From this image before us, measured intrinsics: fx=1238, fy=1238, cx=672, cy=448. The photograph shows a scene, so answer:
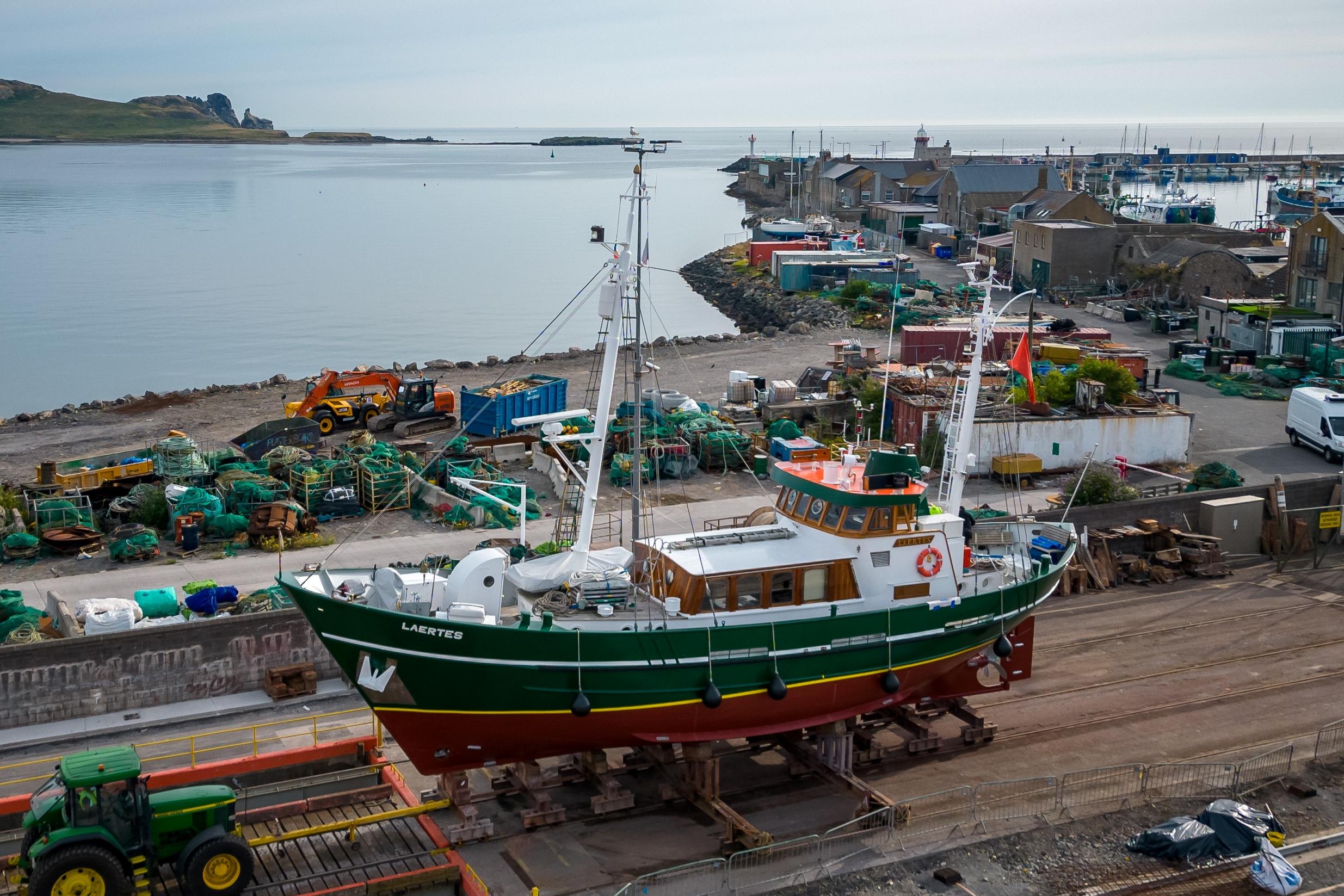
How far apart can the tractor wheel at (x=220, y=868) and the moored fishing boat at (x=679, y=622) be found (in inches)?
105

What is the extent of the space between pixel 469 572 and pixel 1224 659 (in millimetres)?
14391

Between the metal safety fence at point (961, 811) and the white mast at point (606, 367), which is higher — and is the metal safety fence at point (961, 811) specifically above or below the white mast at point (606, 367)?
below

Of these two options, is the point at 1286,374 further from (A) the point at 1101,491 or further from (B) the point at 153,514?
(B) the point at 153,514

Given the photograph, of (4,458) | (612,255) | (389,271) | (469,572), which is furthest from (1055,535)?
(389,271)

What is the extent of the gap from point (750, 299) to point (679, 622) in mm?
60162

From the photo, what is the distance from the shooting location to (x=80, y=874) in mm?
13211

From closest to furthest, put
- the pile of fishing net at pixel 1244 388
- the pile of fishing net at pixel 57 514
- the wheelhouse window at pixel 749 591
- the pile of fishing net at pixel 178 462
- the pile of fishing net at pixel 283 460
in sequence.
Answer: the wheelhouse window at pixel 749 591 → the pile of fishing net at pixel 57 514 → the pile of fishing net at pixel 178 462 → the pile of fishing net at pixel 283 460 → the pile of fishing net at pixel 1244 388

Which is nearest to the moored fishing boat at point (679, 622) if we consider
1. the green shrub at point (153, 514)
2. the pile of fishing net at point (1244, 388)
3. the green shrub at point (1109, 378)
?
the green shrub at point (153, 514)

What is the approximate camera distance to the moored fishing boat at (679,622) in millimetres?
16109

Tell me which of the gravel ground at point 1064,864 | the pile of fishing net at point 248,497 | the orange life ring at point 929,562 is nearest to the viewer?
the gravel ground at point 1064,864

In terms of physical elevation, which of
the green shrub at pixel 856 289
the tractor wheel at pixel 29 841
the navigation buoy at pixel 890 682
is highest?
the green shrub at pixel 856 289

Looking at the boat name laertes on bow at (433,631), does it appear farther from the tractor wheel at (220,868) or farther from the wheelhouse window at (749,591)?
the wheelhouse window at (749,591)

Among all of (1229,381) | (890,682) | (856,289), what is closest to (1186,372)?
(1229,381)

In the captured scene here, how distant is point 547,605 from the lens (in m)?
17.0
